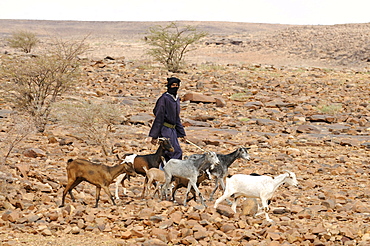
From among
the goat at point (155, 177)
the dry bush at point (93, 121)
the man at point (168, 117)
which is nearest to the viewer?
the goat at point (155, 177)

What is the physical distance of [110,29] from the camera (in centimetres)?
9888

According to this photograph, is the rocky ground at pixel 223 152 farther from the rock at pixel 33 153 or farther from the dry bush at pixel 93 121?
the dry bush at pixel 93 121

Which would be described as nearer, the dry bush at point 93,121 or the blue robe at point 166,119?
the blue robe at point 166,119

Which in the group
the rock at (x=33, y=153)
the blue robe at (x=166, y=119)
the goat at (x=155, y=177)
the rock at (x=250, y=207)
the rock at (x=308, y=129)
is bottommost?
the rock at (x=308, y=129)

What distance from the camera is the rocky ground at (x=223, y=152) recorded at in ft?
19.8

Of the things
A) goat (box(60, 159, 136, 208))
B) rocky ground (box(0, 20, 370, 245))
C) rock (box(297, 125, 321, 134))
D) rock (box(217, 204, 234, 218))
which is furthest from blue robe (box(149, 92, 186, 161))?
rock (box(297, 125, 321, 134))

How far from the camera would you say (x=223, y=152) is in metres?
11.8

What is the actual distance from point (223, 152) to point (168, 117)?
14.0 ft

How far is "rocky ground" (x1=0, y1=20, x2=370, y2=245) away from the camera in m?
6.03

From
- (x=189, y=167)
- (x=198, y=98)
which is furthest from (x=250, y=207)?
(x=198, y=98)

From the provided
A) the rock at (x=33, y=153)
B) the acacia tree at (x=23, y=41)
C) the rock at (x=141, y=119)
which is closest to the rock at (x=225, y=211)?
the rock at (x=33, y=153)

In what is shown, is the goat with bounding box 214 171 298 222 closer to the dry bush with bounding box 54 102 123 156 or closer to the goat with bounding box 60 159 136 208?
the goat with bounding box 60 159 136 208

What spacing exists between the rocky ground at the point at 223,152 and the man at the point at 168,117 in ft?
3.29

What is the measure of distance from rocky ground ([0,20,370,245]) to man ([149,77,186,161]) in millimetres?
1004
